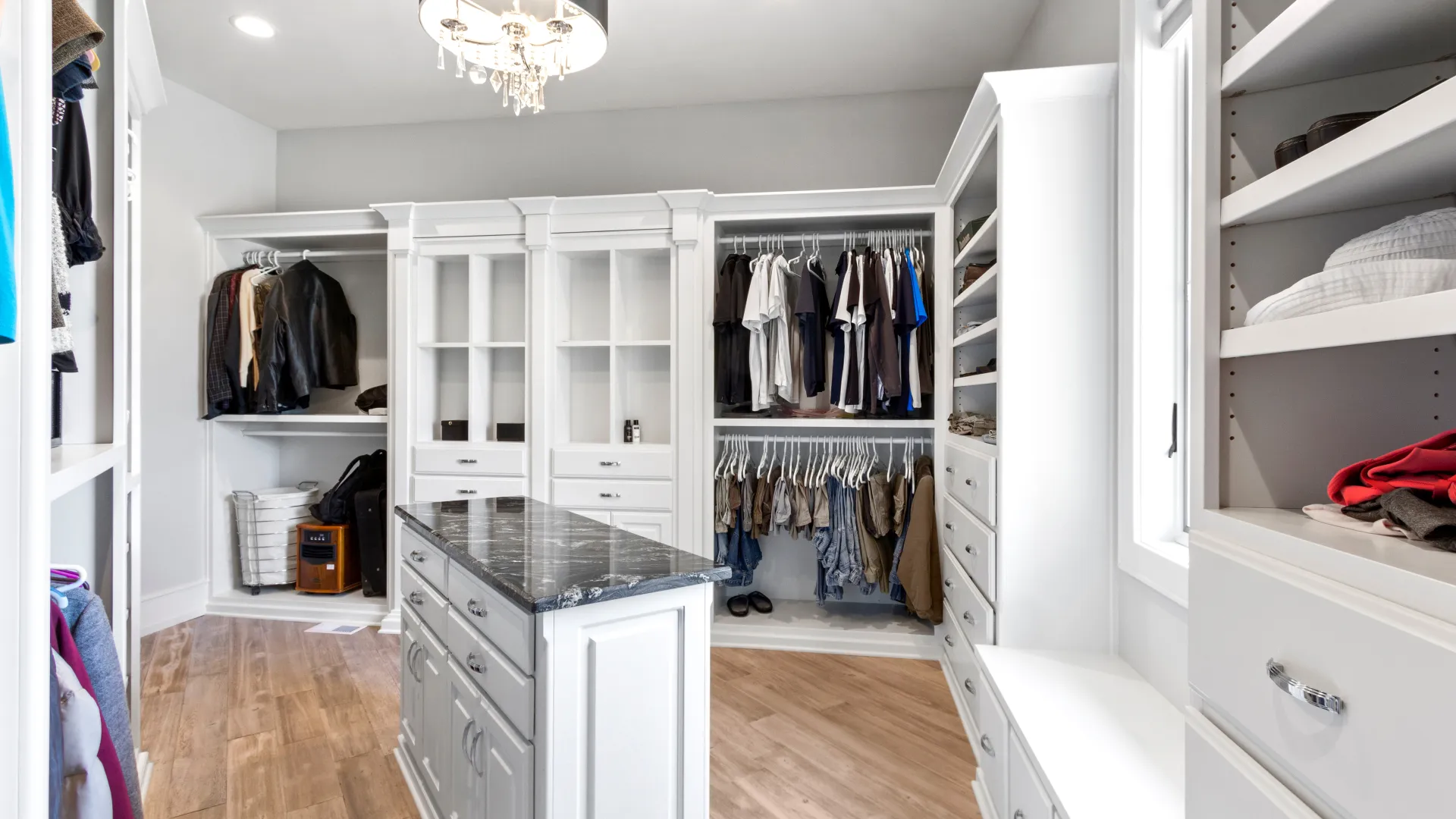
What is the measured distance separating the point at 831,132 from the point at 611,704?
10.2ft

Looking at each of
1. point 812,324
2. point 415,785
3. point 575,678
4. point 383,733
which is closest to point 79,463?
point 575,678

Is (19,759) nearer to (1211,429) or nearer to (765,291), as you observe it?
(1211,429)

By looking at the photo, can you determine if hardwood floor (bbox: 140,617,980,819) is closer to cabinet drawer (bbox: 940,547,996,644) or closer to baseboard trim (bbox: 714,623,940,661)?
baseboard trim (bbox: 714,623,940,661)

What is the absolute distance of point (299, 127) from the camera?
13.2 ft

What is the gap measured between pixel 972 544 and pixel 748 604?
1.44m

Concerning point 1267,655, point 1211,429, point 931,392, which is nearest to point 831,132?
point 931,392

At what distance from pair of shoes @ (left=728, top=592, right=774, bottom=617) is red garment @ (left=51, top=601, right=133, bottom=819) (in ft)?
8.12

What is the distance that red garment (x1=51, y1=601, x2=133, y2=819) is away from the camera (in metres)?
1.10

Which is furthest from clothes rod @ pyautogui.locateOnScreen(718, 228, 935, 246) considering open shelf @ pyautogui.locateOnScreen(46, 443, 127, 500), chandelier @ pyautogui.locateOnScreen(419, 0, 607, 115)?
open shelf @ pyautogui.locateOnScreen(46, 443, 127, 500)

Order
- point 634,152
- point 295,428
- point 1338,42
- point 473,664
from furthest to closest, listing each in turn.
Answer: point 295,428, point 634,152, point 473,664, point 1338,42

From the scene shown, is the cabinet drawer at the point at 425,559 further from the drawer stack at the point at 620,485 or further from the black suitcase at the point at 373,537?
the black suitcase at the point at 373,537

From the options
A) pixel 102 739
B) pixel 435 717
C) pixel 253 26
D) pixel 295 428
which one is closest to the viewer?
pixel 102 739

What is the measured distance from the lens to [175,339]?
349 centimetres

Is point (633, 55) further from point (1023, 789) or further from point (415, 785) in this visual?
point (1023, 789)
